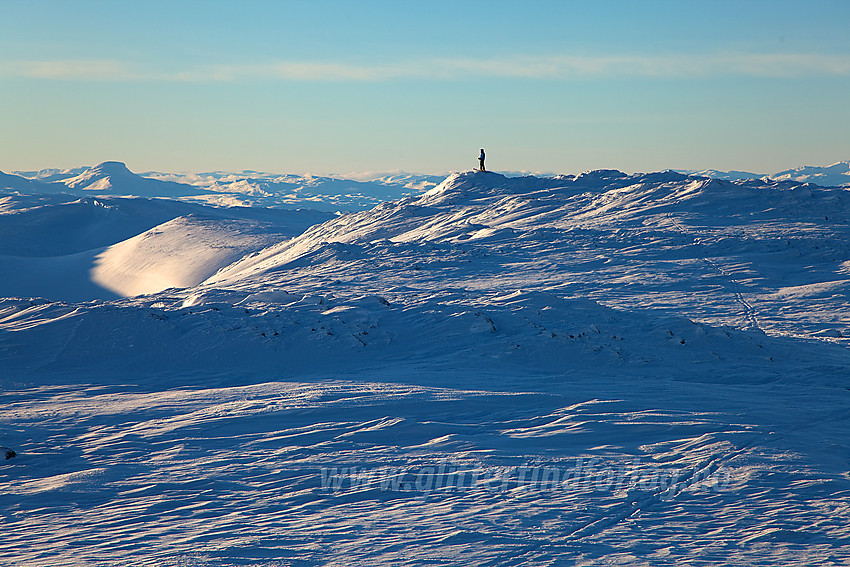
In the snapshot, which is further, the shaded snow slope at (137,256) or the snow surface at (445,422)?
the shaded snow slope at (137,256)

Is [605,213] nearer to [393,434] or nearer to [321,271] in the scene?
[321,271]

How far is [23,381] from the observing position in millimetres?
10094

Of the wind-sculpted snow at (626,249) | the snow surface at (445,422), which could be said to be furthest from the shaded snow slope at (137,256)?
the snow surface at (445,422)

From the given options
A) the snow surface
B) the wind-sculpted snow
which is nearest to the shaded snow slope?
the wind-sculpted snow

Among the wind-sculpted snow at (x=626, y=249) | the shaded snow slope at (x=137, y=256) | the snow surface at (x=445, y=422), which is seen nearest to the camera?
the snow surface at (x=445, y=422)

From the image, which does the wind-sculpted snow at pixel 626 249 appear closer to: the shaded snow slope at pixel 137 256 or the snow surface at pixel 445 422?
the snow surface at pixel 445 422

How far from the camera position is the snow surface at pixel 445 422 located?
520 centimetres

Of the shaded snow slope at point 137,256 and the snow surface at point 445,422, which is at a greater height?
the shaded snow slope at point 137,256

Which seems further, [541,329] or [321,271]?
[321,271]

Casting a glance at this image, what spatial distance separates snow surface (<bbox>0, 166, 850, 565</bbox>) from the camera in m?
5.20

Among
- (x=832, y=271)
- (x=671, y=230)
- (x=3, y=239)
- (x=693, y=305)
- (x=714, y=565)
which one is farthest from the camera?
(x=3, y=239)

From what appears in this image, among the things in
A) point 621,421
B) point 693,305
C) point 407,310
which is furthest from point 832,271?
point 621,421

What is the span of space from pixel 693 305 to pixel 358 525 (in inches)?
489

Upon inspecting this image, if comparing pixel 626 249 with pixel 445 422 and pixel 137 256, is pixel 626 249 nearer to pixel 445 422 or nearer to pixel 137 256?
pixel 445 422
